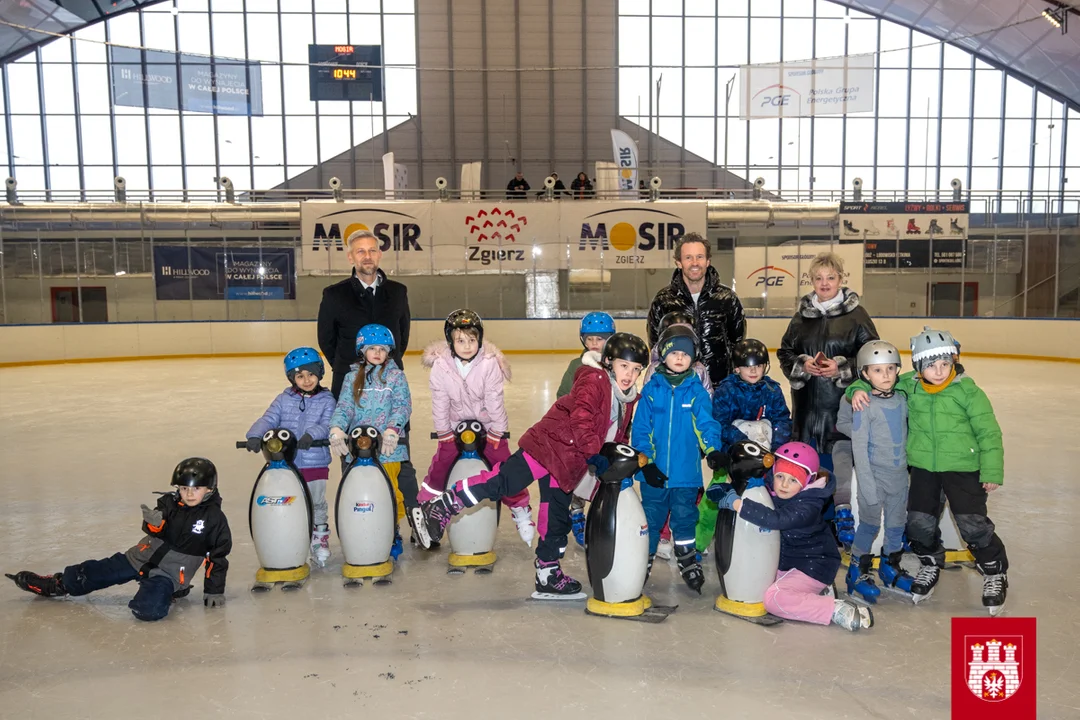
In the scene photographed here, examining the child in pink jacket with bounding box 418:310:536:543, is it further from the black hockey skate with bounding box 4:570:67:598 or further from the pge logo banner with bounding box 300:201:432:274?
the pge logo banner with bounding box 300:201:432:274

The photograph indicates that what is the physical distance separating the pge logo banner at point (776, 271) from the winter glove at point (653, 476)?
14.5 m

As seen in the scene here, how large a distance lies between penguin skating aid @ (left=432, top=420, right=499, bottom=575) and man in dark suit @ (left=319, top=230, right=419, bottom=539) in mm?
612

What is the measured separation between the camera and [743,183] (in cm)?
2698

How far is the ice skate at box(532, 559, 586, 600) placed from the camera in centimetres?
381

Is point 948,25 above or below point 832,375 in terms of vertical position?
above

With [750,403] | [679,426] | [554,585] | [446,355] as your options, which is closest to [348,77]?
[446,355]

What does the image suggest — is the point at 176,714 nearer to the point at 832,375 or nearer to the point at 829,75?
the point at 832,375

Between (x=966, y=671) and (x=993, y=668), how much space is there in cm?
9

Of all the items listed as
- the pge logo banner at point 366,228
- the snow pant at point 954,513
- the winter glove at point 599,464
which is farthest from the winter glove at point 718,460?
the pge logo banner at point 366,228

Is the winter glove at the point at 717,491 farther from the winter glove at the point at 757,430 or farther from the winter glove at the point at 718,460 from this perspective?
the winter glove at the point at 757,430

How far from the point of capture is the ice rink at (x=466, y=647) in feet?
9.39

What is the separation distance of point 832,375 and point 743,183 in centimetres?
2395

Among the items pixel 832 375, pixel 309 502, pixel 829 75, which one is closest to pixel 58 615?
pixel 309 502

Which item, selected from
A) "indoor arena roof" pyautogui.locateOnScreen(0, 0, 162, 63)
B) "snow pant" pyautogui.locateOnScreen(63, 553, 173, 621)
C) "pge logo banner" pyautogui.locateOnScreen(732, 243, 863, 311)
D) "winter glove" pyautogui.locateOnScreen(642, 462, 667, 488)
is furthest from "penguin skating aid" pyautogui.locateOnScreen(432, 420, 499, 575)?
"indoor arena roof" pyautogui.locateOnScreen(0, 0, 162, 63)
